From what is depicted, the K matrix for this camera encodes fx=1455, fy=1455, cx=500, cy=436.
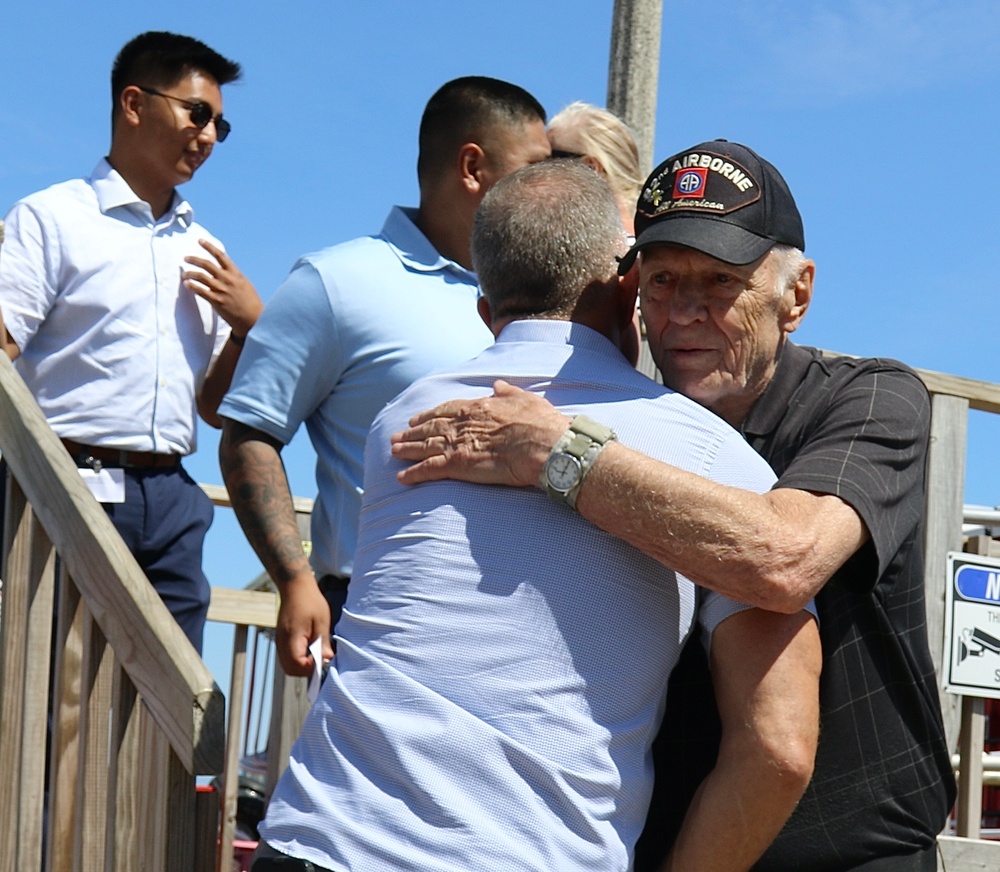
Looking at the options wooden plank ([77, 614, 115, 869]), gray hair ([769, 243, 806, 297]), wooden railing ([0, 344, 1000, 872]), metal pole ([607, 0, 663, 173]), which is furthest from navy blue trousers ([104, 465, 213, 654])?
metal pole ([607, 0, 663, 173])

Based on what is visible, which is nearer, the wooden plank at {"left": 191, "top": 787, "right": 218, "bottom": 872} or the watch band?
the watch band

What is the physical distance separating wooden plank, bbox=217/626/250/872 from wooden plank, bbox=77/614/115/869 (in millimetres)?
1791

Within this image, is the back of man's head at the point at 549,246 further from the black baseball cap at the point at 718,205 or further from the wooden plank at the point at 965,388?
the wooden plank at the point at 965,388

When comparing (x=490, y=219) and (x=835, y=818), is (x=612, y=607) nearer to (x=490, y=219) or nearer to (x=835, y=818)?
(x=835, y=818)

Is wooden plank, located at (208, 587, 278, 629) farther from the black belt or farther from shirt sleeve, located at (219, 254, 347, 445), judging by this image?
shirt sleeve, located at (219, 254, 347, 445)

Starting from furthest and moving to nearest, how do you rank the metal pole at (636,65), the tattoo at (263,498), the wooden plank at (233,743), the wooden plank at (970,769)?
the metal pole at (636,65), the wooden plank at (233,743), the wooden plank at (970,769), the tattoo at (263,498)

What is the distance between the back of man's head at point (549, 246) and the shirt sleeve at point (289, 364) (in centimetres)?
111

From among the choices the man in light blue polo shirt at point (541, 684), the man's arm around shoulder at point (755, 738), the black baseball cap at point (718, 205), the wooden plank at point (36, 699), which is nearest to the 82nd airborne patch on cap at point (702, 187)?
the black baseball cap at point (718, 205)

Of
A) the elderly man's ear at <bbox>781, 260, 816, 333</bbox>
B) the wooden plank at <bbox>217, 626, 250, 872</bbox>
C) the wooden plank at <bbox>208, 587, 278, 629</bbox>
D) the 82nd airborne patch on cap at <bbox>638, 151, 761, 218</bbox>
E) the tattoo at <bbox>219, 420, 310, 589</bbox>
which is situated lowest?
the wooden plank at <bbox>217, 626, 250, 872</bbox>

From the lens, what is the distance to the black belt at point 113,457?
3.64 m

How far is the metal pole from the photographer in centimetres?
593

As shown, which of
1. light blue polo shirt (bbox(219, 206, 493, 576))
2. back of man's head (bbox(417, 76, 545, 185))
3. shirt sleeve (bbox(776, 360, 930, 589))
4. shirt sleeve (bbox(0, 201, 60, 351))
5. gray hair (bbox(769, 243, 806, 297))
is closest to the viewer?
shirt sleeve (bbox(776, 360, 930, 589))

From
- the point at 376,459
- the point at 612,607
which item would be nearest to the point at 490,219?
the point at 376,459

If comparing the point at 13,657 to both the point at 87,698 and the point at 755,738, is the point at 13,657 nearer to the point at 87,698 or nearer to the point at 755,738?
the point at 87,698
